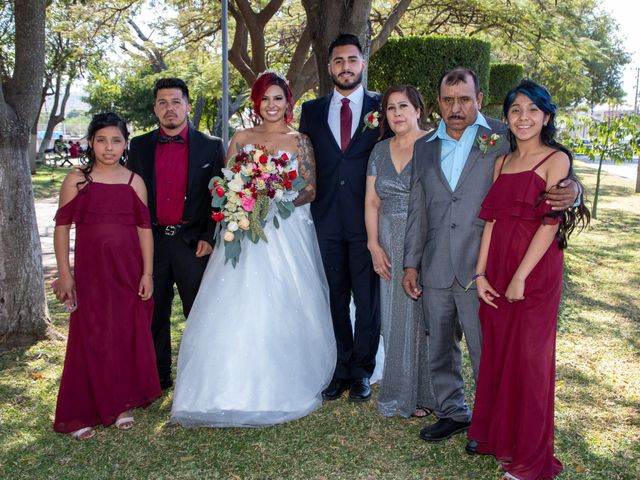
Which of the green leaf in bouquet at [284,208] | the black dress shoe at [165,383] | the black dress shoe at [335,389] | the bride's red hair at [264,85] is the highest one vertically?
the bride's red hair at [264,85]

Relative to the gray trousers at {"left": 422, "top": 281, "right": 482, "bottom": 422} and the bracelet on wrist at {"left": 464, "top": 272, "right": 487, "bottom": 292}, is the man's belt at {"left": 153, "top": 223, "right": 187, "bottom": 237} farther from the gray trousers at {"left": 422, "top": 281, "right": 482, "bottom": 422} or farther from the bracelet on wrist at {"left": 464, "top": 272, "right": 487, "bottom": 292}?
the bracelet on wrist at {"left": 464, "top": 272, "right": 487, "bottom": 292}

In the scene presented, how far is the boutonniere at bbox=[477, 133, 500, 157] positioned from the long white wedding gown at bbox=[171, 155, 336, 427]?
160cm

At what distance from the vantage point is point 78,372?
454 centimetres

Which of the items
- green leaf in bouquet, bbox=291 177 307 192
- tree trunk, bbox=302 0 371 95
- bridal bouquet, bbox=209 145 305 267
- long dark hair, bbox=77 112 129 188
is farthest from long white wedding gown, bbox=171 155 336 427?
tree trunk, bbox=302 0 371 95

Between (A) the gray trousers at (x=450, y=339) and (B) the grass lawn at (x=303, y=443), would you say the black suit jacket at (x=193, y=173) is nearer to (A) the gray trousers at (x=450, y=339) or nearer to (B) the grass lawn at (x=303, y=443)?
(B) the grass lawn at (x=303, y=443)

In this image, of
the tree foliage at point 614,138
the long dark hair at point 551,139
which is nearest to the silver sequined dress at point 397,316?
the long dark hair at point 551,139

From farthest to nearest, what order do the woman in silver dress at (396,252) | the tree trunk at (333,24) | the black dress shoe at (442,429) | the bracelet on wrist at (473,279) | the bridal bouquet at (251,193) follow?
the tree trunk at (333,24)
the bridal bouquet at (251,193)
the woman in silver dress at (396,252)
the black dress shoe at (442,429)
the bracelet on wrist at (473,279)

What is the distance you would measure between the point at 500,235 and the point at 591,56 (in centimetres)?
1155

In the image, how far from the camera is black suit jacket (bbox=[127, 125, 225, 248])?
5.02 meters

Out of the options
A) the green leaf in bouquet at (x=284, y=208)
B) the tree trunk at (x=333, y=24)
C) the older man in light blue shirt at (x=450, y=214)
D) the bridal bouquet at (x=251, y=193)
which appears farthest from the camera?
the tree trunk at (x=333, y=24)

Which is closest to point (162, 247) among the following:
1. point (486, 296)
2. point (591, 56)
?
point (486, 296)

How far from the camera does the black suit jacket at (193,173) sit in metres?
5.02

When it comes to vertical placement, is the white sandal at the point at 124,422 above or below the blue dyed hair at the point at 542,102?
below

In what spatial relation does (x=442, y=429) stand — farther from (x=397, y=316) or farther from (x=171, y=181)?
(x=171, y=181)
